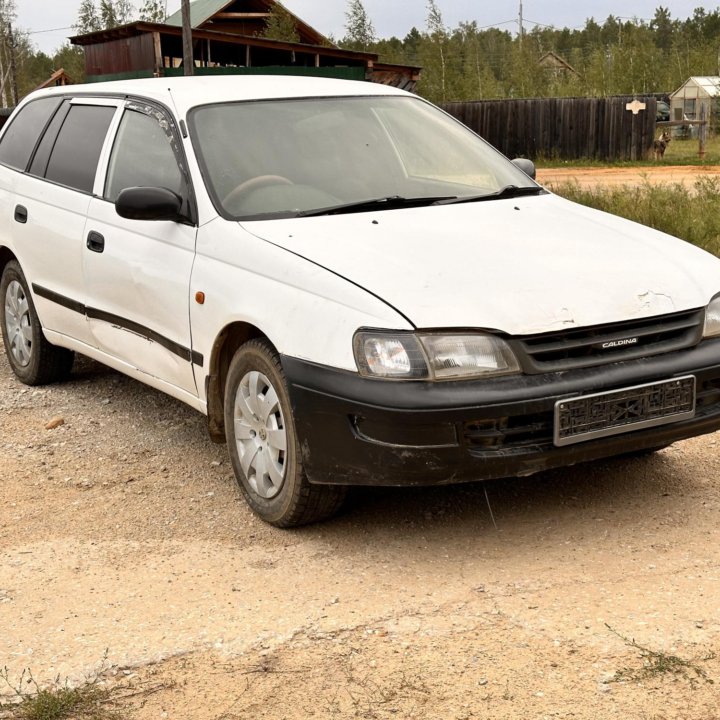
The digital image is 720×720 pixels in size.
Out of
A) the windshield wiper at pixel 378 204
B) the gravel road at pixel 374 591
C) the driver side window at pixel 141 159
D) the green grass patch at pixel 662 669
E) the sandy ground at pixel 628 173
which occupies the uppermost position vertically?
the driver side window at pixel 141 159

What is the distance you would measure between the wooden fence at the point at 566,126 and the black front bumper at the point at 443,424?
2941 cm

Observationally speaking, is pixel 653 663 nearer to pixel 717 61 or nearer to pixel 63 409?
pixel 63 409

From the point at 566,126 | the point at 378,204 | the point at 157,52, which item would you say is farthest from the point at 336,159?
the point at 566,126

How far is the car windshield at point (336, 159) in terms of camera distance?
16.6 feet

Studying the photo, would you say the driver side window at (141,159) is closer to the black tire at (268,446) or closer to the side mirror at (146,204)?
the side mirror at (146,204)

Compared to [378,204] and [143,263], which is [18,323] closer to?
[143,263]

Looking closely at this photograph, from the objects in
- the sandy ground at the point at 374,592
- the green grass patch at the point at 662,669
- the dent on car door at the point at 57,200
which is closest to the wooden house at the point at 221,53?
the dent on car door at the point at 57,200

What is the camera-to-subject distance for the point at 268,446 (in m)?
4.62

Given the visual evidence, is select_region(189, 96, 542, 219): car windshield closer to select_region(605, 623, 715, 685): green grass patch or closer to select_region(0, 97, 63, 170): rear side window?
select_region(0, 97, 63, 170): rear side window

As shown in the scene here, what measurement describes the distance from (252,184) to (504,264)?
4.28ft

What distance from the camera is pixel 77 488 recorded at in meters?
5.34

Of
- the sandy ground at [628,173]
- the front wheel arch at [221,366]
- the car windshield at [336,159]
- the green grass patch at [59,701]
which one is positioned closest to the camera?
the green grass patch at [59,701]

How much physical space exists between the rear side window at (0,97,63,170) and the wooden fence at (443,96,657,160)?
27113 millimetres

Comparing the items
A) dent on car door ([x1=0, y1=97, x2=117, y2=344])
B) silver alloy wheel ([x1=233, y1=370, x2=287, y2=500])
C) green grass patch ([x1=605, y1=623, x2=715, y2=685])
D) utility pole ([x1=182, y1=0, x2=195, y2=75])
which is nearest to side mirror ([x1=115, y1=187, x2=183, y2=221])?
silver alloy wheel ([x1=233, y1=370, x2=287, y2=500])
